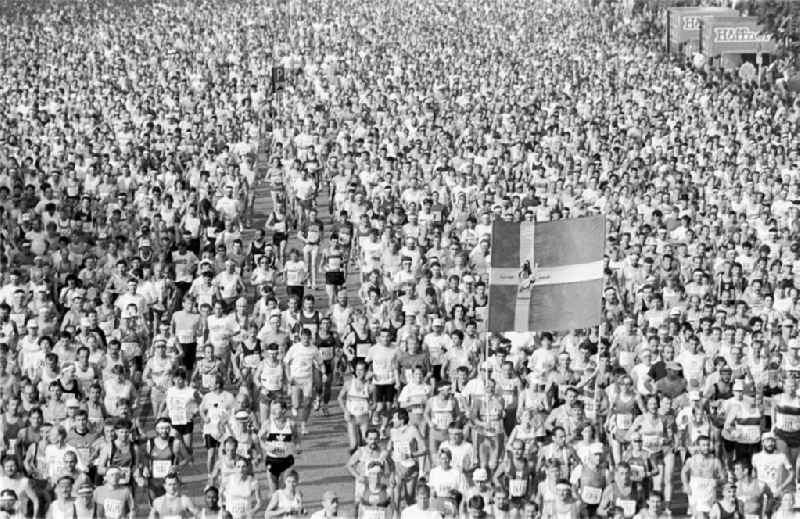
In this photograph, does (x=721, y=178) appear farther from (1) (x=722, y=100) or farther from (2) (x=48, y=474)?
(2) (x=48, y=474)

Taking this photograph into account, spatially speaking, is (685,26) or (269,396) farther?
(685,26)

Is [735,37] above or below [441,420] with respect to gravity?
above

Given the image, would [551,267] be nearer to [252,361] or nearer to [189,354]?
[252,361]

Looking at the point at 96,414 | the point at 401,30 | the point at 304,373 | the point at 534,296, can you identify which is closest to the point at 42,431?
the point at 96,414

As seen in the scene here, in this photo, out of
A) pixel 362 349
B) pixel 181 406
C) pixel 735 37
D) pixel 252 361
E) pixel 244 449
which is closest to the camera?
pixel 244 449

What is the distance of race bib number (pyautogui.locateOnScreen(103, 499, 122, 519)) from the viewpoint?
1480 cm

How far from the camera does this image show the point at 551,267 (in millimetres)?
16672

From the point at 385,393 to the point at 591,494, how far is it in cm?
301

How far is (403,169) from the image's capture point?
1069 inches

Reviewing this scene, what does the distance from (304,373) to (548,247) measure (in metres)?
2.61

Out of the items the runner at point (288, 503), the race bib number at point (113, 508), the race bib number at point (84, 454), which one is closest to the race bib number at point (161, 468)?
the race bib number at point (84, 454)

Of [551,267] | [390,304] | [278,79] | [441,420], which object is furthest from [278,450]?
[278,79]

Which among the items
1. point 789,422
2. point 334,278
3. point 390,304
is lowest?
point 789,422

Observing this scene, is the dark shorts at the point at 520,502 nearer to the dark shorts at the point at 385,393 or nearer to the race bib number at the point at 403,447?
the race bib number at the point at 403,447
